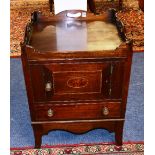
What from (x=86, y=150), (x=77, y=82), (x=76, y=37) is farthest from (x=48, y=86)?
(x=86, y=150)

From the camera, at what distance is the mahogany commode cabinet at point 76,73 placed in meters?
1.54

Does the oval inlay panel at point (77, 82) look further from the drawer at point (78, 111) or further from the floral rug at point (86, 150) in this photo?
the floral rug at point (86, 150)

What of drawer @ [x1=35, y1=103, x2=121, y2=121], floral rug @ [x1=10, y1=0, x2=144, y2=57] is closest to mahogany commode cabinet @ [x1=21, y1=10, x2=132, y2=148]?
drawer @ [x1=35, y1=103, x2=121, y2=121]

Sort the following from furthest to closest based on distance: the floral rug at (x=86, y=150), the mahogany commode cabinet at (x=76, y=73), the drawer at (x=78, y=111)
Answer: the floral rug at (x=86, y=150)
the drawer at (x=78, y=111)
the mahogany commode cabinet at (x=76, y=73)

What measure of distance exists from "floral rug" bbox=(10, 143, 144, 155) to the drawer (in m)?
0.24

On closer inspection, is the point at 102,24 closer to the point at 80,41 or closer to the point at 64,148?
the point at 80,41

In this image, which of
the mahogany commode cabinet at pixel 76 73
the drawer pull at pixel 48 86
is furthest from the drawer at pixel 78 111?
the drawer pull at pixel 48 86

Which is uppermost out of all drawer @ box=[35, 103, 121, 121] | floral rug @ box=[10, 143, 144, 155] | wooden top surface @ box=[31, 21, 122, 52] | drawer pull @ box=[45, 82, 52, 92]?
wooden top surface @ box=[31, 21, 122, 52]

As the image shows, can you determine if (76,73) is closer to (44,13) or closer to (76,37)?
(76,37)

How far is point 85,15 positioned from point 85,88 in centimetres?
53

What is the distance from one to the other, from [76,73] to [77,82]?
0.06m

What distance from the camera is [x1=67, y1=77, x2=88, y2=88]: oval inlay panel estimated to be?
1609mm

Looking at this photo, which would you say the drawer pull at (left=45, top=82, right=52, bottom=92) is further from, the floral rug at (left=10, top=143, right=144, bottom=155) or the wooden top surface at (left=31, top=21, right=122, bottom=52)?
the floral rug at (left=10, top=143, right=144, bottom=155)
